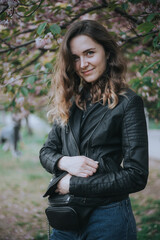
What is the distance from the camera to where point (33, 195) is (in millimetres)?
5777

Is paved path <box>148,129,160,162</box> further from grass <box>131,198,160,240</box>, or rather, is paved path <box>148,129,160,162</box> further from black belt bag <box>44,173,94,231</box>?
black belt bag <box>44,173,94,231</box>

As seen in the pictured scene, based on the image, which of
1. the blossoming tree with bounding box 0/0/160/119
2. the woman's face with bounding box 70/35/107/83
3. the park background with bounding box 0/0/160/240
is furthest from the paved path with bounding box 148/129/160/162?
the woman's face with bounding box 70/35/107/83

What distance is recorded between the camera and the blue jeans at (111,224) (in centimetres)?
137

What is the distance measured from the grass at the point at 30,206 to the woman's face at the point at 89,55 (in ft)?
8.38

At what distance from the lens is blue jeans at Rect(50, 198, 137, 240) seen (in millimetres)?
1365

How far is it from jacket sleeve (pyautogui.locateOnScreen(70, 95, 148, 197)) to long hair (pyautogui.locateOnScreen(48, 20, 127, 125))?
15cm

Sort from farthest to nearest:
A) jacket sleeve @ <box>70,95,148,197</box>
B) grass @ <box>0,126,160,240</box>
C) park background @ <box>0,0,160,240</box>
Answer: grass @ <box>0,126,160,240</box> → park background @ <box>0,0,160,240</box> → jacket sleeve @ <box>70,95,148,197</box>

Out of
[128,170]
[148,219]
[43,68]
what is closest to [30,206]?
[148,219]

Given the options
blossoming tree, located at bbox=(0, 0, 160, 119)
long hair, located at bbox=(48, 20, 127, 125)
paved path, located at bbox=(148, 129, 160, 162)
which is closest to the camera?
long hair, located at bbox=(48, 20, 127, 125)

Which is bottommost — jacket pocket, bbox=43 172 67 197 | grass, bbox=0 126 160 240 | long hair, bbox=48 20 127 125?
grass, bbox=0 126 160 240

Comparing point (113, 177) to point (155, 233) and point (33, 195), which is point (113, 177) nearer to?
point (155, 233)

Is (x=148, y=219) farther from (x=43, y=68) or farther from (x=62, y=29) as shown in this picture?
(x=62, y=29)

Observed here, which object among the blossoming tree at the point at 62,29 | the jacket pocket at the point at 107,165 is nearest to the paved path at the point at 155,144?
the blossoming tree at the point at 62,29

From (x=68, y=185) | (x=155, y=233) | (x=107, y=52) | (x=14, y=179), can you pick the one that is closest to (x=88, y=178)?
(x=68, y=185)
